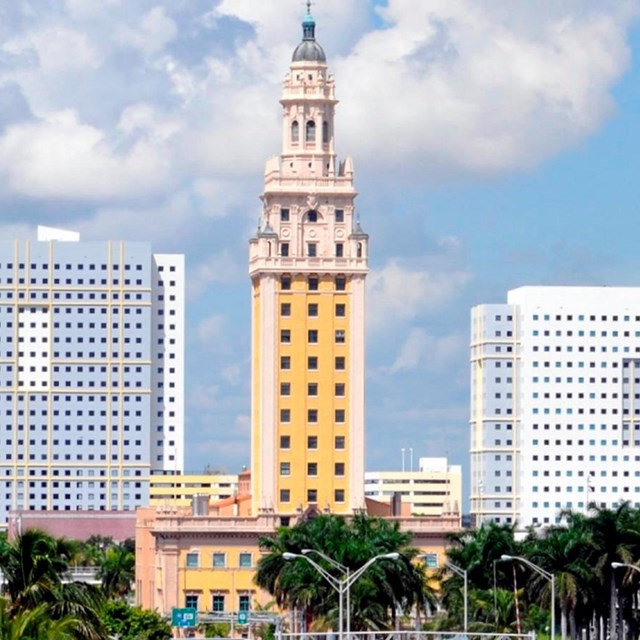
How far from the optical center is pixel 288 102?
18512cm

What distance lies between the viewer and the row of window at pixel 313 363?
179500mm

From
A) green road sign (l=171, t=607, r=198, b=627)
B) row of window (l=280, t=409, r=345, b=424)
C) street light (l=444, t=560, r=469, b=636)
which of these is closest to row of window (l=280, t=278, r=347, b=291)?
row of window (l=280, t=409, r=345, b=424)

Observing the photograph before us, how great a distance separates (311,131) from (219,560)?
3576 cm

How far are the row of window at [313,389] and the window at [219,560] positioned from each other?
13322 millimetres

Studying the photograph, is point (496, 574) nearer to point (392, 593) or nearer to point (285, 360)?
point (392, 593)

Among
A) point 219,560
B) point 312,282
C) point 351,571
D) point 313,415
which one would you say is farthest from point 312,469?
point 351,571

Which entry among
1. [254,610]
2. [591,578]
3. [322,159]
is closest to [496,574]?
[591,578]

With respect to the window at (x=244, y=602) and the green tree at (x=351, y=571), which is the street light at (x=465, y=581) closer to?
the green tree at (x=351, y=571)

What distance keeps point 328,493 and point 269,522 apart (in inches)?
209

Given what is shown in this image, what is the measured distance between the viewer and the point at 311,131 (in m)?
186

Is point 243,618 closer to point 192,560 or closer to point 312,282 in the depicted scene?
point 192,560

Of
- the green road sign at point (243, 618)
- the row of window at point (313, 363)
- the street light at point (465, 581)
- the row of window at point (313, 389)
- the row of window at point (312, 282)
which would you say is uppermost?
the row of window at point (312, 282)

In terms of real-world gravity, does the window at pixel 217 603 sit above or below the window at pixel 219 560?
below

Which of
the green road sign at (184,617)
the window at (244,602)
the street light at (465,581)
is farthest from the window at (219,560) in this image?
the street light at (465,581)
